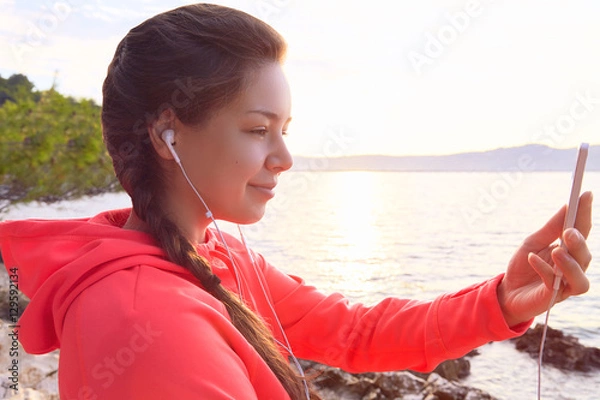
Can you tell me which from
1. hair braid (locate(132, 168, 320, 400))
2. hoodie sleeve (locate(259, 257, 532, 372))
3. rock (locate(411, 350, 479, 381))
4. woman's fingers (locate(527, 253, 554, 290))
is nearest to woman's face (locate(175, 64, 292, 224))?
hair braid (locate(132, 168, 320, 400))

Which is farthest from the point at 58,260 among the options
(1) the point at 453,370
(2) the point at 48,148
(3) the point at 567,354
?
(3) the point at 567,354

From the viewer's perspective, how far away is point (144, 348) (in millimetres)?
973

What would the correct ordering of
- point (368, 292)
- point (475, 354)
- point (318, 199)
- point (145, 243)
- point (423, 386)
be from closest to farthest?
point (145, 243)
point (423, 386)
point (475, 354)
point (368, 292)
point (318, 199)

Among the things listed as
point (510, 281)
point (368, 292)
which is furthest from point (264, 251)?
point (510, 281)

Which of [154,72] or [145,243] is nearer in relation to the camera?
[145,243]

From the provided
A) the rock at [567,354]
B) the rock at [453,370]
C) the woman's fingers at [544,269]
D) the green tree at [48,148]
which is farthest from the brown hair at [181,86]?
the rock at [567,354]

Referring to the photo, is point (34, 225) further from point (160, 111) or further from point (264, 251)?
point (264, 251)

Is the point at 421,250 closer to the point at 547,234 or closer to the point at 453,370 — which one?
the point at 453,370

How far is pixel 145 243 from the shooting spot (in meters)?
1.23

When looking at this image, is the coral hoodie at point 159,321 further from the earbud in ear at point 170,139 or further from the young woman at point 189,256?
the earbud in ear at point 170,139

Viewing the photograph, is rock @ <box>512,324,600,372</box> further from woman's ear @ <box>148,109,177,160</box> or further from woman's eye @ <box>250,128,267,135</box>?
woman's ear @ <box>148,109,177,160</box>

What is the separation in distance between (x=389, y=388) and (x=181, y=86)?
12.7 ft

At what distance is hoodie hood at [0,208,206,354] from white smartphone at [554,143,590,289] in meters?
0.89

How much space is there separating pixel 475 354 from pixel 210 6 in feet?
22.1
